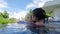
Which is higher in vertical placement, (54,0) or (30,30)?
(54,0)

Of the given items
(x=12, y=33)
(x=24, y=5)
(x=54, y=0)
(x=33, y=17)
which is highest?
(x=54, y=0)

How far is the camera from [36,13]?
0.98 m

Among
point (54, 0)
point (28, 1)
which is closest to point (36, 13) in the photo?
point (28, 1)

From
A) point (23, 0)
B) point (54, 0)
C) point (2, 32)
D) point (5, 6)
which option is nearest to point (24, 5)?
point (23, 0)

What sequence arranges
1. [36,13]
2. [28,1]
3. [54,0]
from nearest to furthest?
[36,13] < [28,1] < [54,0]

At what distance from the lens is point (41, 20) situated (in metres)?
0.99

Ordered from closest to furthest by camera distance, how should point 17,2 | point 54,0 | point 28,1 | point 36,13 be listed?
1. point 36,13
2. point 17,2
3. point 28,1
4. point 54,0

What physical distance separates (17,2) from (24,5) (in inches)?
5.9

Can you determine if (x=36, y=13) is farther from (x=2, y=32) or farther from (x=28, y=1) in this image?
(x=28, y=1)

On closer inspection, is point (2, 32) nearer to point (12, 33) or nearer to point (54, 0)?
point (12, 33)

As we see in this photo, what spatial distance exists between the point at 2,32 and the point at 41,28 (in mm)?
276

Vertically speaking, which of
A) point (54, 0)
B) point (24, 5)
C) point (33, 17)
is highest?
point (54, 0)

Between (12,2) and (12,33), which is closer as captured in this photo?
(12,33)

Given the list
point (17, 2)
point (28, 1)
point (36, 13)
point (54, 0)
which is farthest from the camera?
point (54, 0)
